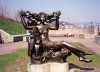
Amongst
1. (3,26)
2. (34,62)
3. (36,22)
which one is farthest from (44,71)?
(3,26)

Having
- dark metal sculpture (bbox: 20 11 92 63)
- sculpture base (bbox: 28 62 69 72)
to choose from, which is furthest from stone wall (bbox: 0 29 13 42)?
sculpture base (bbox: 28 62 69 72)

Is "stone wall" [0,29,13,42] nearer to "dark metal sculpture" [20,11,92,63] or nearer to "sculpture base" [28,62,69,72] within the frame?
"dark metal sculpture" [20,11,92,63]

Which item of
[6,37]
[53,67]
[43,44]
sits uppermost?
[43,44]

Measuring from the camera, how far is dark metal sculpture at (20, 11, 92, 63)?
384 inches

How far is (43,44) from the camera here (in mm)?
9922

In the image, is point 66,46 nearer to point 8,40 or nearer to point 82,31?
point 8,40

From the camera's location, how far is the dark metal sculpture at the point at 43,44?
9.76 m

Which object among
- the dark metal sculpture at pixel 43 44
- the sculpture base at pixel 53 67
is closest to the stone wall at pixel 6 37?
the dark metal sculpture at pixel 43 44

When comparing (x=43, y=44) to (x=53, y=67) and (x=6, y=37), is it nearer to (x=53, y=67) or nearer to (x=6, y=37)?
(x=53, y=67)

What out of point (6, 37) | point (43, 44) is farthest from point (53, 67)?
point (6, 37)

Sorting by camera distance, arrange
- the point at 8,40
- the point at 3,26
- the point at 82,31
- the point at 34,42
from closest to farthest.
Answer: the point at 34,42 < the point at 8,40 < the point at 3,26 < the point at 82,31

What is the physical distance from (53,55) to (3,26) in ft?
88.4

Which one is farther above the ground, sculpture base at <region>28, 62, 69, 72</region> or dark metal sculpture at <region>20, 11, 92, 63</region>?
dark metal sculpture at <region>20, 11, 92, 63</region>

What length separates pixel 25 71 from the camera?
36.6 ft
